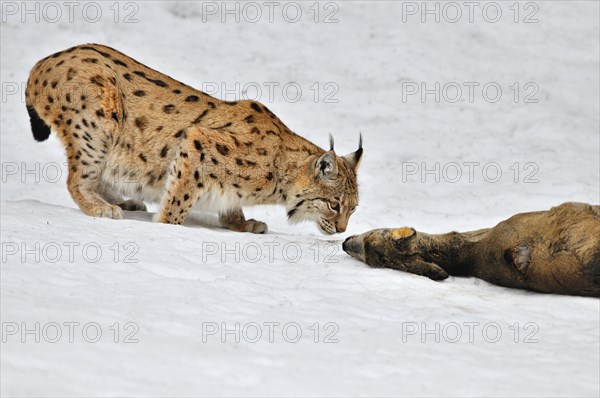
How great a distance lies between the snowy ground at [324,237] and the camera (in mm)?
6199

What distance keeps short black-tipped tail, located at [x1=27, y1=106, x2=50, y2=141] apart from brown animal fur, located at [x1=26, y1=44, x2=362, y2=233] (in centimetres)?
1

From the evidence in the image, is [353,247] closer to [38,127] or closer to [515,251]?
[515,251]

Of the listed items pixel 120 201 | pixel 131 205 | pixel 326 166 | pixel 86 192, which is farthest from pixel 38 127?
pixel 326 166

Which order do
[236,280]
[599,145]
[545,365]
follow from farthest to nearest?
[599,145] → [236,280] → [545,365]

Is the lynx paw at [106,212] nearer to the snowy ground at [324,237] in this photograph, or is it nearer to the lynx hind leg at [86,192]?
the lynx hind leg at [86,192]

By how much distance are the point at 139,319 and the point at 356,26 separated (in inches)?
396

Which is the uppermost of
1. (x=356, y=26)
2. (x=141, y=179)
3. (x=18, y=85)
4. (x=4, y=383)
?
(x=356, y=26)

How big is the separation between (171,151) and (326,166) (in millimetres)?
1431

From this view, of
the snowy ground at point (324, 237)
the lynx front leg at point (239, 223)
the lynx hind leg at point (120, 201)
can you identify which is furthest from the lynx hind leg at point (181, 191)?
the lynx hind leg at point (120, 201)

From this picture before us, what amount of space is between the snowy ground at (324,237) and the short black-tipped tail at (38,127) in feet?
2.17

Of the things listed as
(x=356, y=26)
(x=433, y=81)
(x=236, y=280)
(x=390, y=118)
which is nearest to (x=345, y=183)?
(x=236, y=280)

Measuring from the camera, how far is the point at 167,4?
16094mm

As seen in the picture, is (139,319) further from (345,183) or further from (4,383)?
(345,183)

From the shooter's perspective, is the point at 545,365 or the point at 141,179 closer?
the point at 545,365
